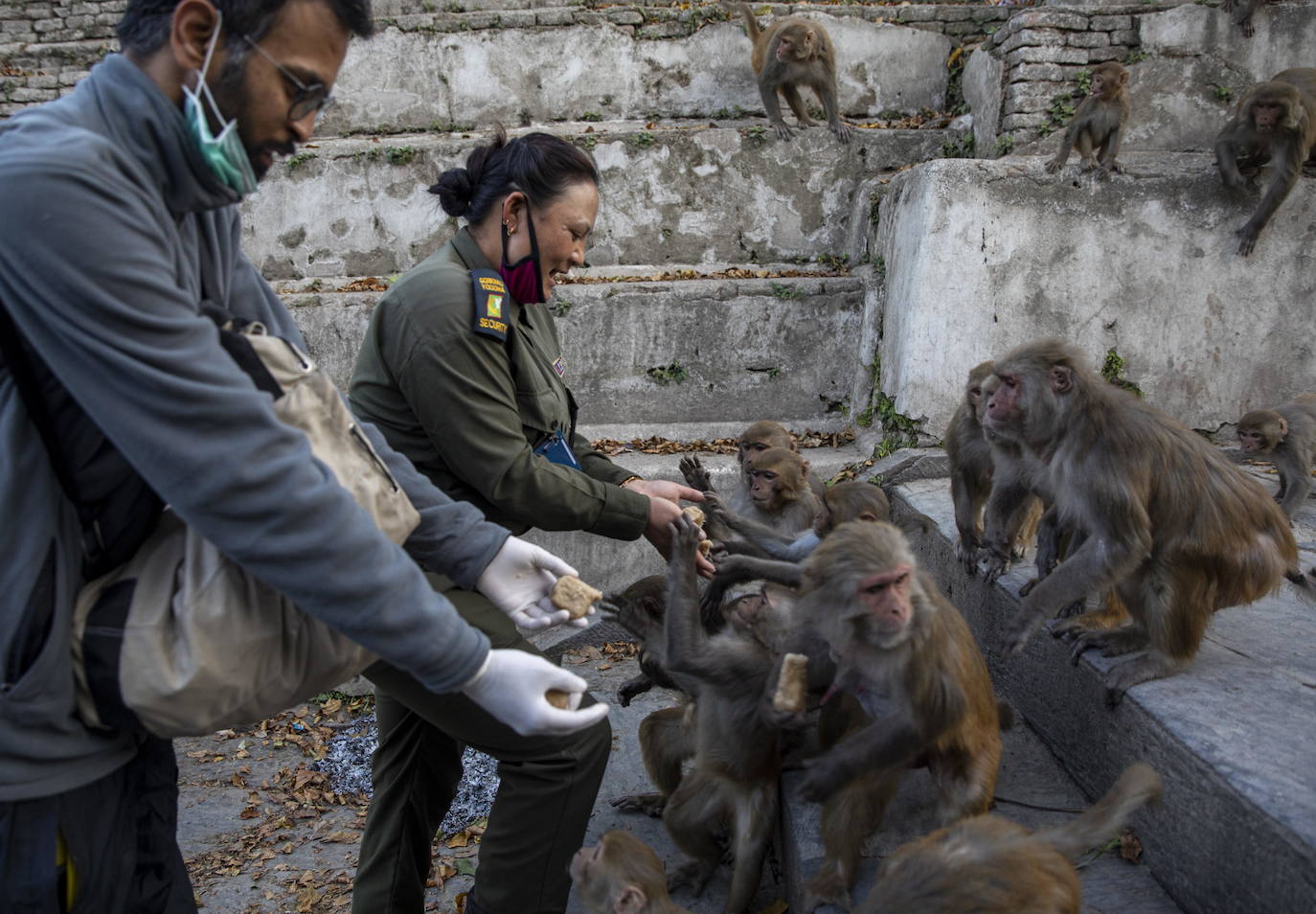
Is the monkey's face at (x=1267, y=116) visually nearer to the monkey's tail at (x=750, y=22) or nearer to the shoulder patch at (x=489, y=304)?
the monkey's tail at (x=750, y=22)

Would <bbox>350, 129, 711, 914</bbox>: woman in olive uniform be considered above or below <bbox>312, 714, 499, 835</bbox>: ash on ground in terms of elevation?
above

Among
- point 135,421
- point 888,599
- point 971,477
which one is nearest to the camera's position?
point 135,421

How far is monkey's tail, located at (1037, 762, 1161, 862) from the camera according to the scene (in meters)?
2.25

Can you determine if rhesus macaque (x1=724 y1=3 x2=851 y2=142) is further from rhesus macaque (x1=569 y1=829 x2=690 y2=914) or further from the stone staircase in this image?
rhesus macaque (x1=569 y1=829 x2=690 y2=914)

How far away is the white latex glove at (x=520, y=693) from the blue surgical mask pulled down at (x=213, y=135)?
0.94m

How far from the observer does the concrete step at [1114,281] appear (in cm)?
626

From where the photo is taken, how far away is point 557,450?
10.9 feet

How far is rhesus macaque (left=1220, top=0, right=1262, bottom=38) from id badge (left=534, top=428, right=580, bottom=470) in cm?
669

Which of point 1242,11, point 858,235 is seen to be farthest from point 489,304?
point 1242,11

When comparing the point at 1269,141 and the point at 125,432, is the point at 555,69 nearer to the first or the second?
the point at 1269,141

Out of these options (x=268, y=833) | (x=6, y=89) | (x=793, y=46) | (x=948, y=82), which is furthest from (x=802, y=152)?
(x=6, y=89)

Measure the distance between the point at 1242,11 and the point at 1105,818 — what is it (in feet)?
23.3

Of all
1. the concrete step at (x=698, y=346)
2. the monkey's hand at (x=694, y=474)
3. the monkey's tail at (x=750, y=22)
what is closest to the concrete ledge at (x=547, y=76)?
the monkey's tail at (x=750, y=22)

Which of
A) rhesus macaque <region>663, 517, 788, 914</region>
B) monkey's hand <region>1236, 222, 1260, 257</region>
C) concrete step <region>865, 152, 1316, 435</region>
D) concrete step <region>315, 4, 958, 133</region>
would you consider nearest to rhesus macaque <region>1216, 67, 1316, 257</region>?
monkey's hand <region>1236, 222, 1260, 257</region>
